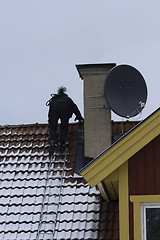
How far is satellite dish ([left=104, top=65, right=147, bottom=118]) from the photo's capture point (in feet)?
42.6

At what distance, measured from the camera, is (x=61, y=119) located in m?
14.0

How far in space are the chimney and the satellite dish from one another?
1.46 feet

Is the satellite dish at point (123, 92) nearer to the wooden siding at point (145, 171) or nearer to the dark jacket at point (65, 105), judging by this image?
the dark jacket at point (65, 105)

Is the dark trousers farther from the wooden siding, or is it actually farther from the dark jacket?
the wooden siding

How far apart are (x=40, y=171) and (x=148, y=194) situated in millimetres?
3878

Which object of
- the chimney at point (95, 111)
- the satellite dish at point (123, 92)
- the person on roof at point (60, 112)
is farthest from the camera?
the person on roof at point (60, 112)

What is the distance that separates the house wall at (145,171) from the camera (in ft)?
32.8

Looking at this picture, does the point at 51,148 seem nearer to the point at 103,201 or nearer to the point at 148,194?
the point at 103,201

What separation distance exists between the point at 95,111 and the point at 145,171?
3575mm

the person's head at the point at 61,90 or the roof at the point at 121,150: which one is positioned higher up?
the person's head at the point at 61,90

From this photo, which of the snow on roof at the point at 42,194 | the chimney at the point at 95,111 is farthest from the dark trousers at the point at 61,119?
the chimney at the point at 95,111

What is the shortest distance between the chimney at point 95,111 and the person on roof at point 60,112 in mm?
677

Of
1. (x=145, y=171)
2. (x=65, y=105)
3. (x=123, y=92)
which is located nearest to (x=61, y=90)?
(x=65, y=105)

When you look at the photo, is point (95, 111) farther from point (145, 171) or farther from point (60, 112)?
point (145, 171)
